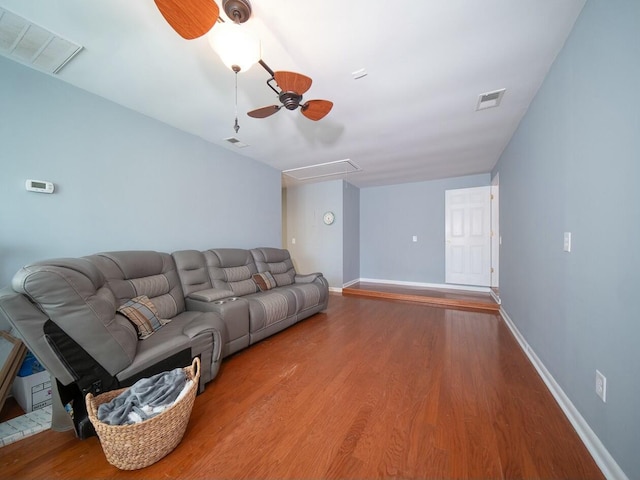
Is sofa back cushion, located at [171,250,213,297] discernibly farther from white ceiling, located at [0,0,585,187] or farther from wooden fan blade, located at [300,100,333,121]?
wooden fan blade, located at [300,100,333,121]

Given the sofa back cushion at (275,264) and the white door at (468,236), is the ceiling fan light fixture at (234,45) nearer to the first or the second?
the sofa back cushion at (275,264)

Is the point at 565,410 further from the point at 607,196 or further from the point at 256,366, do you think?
the point at 256,366

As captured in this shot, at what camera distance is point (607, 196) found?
1.15m

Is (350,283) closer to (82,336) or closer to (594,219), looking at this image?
(594,219)

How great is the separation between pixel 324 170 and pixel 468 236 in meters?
3.28

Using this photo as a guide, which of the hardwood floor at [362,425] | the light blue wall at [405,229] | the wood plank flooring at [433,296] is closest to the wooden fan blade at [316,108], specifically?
the hardwood floor at [362,425]

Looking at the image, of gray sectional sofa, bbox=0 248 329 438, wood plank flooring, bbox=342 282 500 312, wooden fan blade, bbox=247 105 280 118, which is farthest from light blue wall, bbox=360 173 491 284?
wooden fan blade, bbox=247 105 280 118

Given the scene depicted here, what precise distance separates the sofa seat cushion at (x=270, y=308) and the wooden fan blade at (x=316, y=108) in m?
1.93

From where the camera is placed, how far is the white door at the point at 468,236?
4668 mm

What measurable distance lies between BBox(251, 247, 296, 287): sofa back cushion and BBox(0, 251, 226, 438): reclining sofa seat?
1.66m

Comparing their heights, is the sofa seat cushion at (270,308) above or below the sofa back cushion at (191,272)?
below

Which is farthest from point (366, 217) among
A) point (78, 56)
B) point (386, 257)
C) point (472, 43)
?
point (78, 56)

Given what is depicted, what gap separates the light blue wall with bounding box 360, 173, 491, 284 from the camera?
16.9 ft

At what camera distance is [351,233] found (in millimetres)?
5578
